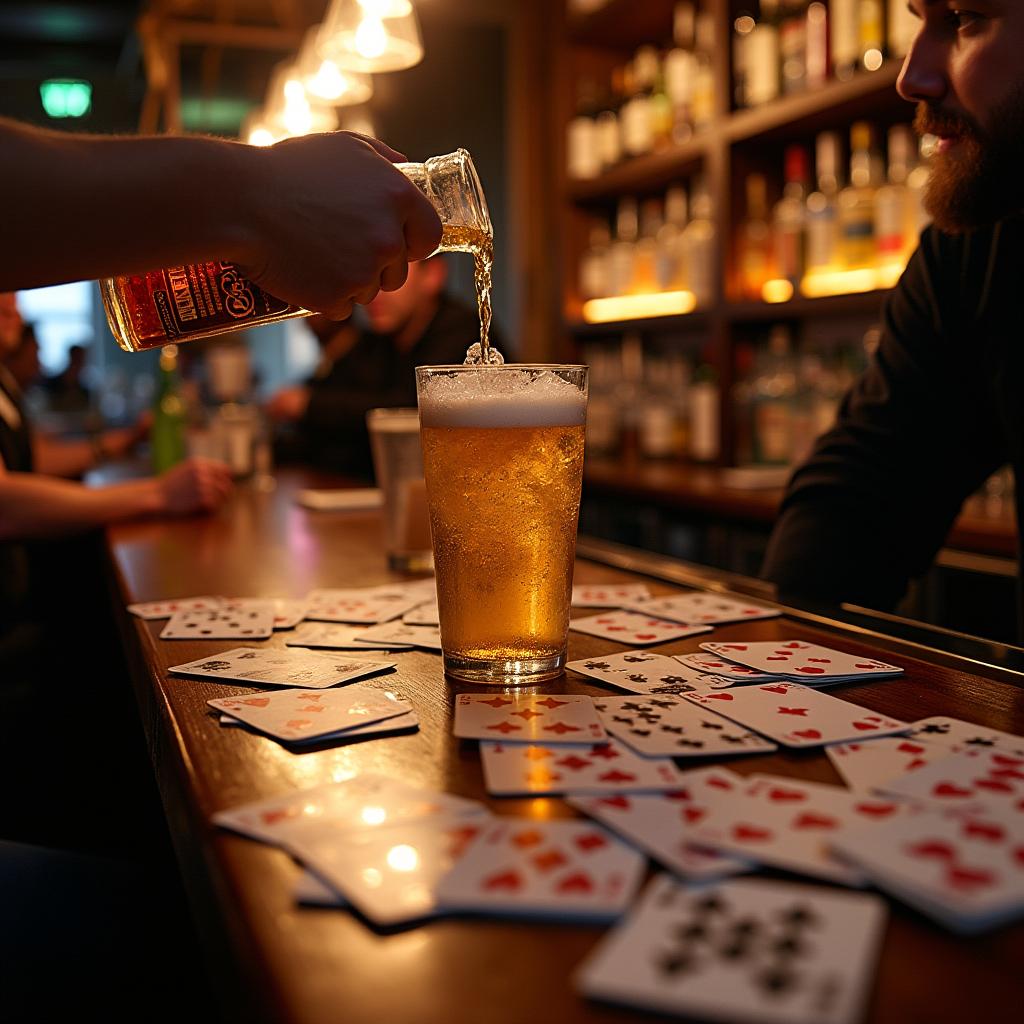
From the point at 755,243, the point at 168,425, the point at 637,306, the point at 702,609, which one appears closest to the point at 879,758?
the point at 702,609

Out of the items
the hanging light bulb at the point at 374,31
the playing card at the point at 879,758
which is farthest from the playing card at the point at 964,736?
the hanging light bulb at the point at 374,31

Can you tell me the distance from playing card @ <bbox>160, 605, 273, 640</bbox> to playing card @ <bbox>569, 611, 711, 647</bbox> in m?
0.30

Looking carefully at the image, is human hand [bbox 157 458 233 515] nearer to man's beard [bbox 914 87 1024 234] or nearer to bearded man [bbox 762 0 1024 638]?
bearded man [bbox 762 0 1024 638]

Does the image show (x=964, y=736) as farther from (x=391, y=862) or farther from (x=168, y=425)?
(x=168, y=425)

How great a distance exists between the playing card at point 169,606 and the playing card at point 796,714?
59cm

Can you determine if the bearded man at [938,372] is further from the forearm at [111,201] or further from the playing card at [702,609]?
the forearm at [111,201]

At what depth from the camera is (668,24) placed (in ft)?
12.7

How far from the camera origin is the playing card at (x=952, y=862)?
1.47 ft

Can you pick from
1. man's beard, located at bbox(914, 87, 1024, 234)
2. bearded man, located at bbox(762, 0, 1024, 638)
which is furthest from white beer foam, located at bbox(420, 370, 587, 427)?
man's beard, located at bbox(914, 87, 1024, 234)

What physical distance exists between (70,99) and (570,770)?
6.64 m

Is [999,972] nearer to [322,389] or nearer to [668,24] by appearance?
[322,389]

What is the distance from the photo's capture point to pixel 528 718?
0.71 m

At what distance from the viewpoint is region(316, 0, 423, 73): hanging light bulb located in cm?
241

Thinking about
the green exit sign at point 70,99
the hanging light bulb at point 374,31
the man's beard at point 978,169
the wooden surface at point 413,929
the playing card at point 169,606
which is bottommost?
the wooden surface at point 413,929
